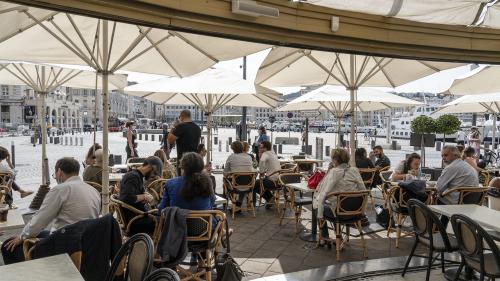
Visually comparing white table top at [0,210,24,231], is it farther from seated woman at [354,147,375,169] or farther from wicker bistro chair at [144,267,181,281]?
seated woman at [354,147,375,169]

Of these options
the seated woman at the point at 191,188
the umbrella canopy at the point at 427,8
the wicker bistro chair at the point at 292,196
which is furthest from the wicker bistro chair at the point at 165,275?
the wicker bistro chair at the point at 292,196

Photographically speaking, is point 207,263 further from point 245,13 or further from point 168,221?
point 245,13

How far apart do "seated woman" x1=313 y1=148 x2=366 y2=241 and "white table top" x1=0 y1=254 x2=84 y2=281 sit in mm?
2985

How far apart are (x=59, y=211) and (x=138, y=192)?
Result: 0.92m

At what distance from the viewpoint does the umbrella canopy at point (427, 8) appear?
2.49m

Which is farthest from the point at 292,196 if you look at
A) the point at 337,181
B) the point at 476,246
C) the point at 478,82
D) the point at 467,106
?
the point at 467,106

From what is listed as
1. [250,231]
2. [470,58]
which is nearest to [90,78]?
[250,231]

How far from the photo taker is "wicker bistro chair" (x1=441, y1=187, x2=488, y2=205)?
4887 millimetres

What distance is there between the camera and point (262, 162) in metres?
7.20

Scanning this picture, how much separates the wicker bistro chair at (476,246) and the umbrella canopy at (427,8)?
1422mm

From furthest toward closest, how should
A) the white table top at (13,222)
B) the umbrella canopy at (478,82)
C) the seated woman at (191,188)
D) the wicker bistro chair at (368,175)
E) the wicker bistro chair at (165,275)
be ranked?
the wicker bistro chair at (368,175) → the umbrella canopy at (478,82) → the seated woman at (191,188) → the white table top at (13,222) → the wicker bistro chair at (165,275)

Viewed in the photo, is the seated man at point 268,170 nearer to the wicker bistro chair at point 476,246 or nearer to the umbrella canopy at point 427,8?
the wicker bistro chair at point 476,246

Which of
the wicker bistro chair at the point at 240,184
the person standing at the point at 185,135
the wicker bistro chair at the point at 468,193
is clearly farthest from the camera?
the wicker bistro chair at the point at 240,184

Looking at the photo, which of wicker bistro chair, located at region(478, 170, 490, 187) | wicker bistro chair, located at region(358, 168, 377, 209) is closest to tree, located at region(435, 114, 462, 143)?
wicker bistro chair, located at region(478, 170, 490, 187)
